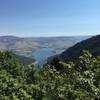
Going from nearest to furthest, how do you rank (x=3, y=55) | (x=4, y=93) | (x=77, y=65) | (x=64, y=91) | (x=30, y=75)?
(x=64, y=91), (x=77, y=65), (x=4, y=93), (x=30, y=75), (x=3, y=55)

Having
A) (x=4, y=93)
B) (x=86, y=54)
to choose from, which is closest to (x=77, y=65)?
(x=86, y=54)

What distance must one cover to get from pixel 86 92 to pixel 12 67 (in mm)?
74580

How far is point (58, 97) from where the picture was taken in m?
24.7

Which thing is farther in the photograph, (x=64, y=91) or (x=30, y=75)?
(x=30, y=75)

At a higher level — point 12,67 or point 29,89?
point 29,89

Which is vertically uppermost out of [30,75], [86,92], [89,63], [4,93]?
[89,63]

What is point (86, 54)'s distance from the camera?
2530 cm

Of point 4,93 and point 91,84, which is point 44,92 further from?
point 91,84

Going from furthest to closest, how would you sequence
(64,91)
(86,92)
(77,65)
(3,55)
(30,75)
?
(3,55) < (30,75) < (77,65) < (64,91) < (86,92)

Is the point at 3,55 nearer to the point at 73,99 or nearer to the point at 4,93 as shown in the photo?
the point at 4,93

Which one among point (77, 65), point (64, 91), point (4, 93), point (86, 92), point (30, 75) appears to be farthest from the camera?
point (30, 75)

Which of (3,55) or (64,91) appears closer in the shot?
(64,91)

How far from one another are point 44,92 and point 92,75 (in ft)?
24.9

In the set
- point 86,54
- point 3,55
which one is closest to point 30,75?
point 3,55
